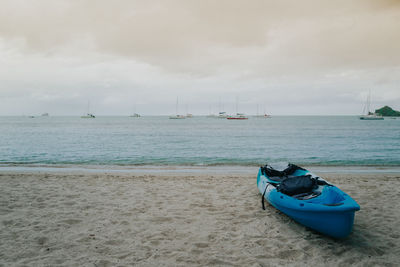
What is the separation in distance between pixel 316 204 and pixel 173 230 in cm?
321

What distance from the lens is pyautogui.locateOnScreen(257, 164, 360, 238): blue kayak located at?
476cm

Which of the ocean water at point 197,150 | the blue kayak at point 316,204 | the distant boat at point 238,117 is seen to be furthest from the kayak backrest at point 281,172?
the distant boat at point 238,117

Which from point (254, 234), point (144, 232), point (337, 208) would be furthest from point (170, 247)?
point (337, 208)

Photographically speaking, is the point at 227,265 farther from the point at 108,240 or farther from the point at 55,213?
the point at 55,213

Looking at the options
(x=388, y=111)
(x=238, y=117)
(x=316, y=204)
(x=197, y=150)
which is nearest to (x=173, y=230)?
(x=316, y=204)

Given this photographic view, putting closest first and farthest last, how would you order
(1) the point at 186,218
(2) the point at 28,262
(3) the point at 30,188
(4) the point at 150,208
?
1. (2) the point at 28,262
2. (1) the point at 186,218
3. (4) the point at 150,208
4. (3) the point at 30,188

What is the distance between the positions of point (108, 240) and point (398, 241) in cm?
615

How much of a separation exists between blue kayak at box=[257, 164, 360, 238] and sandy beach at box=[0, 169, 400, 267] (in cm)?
35

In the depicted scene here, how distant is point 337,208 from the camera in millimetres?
4672

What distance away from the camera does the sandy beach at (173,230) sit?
437 centimetres

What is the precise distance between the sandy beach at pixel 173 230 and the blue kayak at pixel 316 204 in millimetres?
345

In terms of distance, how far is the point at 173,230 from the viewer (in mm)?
5496

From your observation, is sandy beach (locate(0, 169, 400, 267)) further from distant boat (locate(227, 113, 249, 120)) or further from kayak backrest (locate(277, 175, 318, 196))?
distant boat (locate(227, 113, 249, 120))

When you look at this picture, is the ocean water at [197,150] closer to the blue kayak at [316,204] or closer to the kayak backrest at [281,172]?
the kayak backrest at [281,172]
